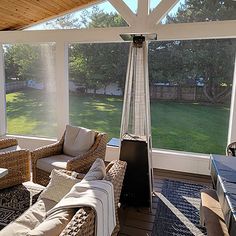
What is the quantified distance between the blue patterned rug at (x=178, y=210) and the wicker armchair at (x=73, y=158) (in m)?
1.02

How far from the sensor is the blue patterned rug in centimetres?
256

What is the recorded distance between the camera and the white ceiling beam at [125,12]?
4.00m

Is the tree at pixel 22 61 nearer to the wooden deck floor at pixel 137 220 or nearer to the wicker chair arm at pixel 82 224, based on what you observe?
the wooden deck floor at pixel 137 220

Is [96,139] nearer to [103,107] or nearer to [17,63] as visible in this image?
[103,107]

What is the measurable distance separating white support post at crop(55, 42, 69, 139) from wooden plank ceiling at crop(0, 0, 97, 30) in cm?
56

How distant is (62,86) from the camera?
457 centimetres

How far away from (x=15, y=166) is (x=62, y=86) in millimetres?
1837

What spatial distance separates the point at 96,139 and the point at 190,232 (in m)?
1.65

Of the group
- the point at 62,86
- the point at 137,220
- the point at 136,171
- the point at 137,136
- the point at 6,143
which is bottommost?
the point at 137,220

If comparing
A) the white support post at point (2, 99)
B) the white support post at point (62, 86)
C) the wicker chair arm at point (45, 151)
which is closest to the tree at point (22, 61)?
the white support post at point (2, 99)

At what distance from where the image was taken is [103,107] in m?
4.53

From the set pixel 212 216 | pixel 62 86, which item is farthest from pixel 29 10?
pixel 212 216

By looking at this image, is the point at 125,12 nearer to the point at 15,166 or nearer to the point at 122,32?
the point at 122,32

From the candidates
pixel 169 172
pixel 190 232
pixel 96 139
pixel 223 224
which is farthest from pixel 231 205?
pixel 169 172
